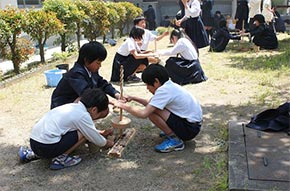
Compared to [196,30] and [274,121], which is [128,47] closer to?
[196,30]

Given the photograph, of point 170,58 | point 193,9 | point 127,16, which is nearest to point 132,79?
point 170,58

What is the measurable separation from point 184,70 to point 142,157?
273 centimetres

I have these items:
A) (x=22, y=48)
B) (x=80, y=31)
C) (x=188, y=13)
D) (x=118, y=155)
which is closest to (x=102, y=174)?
(x=118, y=155)

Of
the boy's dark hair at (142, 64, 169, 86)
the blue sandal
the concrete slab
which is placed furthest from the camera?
the boy's dark hair at (142, 64, 169, 86)

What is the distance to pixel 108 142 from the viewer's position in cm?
343

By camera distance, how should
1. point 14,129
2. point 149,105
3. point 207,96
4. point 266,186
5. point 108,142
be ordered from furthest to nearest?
point 207,96
point 14,129
point 108,142
point 149,105
point 266,186

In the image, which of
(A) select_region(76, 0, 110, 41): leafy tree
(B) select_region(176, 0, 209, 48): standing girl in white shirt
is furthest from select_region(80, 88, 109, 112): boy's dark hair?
(A) select_region(76, 0, 110, 41): leafy tree

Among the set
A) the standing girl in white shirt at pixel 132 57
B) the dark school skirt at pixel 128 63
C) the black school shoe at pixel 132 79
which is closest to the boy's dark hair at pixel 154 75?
the standing girl in white shirt at pixel 132 57

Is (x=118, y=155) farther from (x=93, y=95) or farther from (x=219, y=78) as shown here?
(x=219, y=78)

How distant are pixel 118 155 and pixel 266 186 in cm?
131

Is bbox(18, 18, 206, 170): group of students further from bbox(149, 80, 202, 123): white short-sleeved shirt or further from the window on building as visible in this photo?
the window on building

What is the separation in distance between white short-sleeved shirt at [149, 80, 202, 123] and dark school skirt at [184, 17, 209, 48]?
4874mm

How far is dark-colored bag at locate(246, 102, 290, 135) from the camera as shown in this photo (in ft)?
11.7

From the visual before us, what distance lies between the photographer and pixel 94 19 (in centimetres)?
1040
